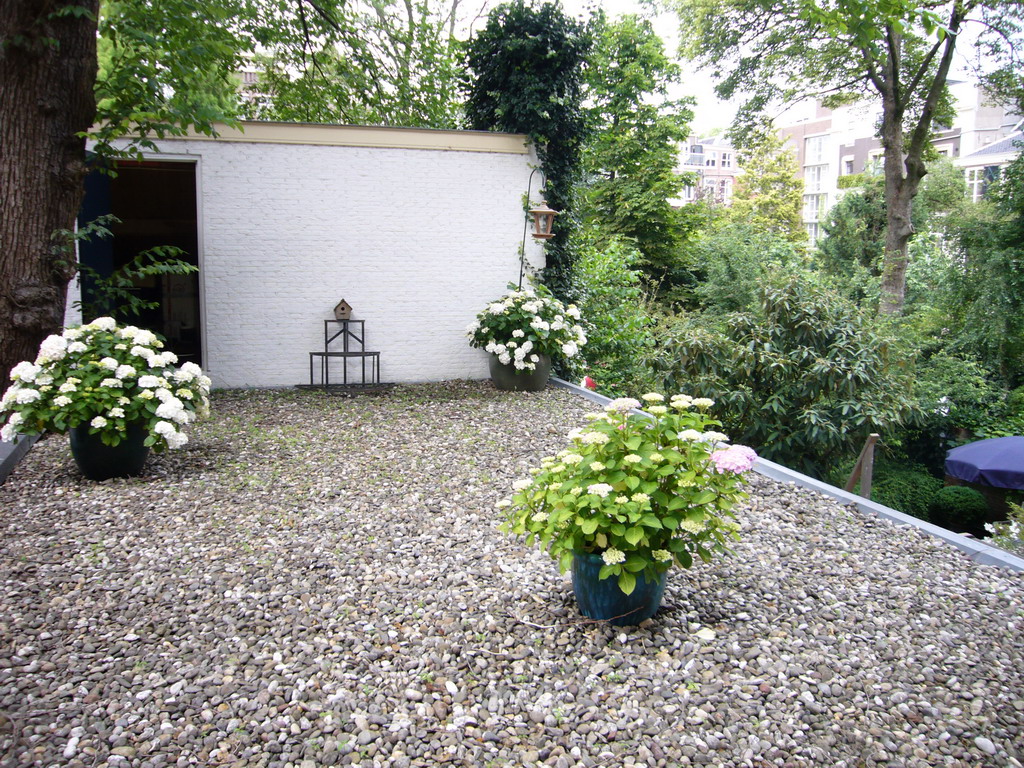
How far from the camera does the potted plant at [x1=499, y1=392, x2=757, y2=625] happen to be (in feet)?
8.45

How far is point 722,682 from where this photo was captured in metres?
2.46

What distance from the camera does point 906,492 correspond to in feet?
38.2

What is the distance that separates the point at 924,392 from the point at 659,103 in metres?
13.3

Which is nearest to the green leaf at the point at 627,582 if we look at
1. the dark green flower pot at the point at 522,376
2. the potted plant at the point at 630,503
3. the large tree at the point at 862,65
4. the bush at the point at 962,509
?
the potted plant at the point at 630,503

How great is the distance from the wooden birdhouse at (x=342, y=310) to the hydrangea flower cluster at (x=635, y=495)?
5.88 metres

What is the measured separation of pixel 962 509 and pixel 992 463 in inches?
32.1

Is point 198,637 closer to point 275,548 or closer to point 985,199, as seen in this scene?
point 275,548

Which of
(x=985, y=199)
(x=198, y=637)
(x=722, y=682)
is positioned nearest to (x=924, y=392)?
(x=985, y=199)


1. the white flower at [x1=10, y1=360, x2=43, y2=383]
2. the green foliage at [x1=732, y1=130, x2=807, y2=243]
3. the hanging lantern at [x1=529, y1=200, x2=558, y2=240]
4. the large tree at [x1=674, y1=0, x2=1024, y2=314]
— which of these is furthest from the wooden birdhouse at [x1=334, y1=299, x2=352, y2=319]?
the green foliage at [x1=732, y1=130, x2=807, y2=243]

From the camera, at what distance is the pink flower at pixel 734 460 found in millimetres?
2607

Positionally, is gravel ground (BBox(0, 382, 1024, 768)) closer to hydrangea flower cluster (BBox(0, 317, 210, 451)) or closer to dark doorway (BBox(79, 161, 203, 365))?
hydrangea flower cluster (BBox(0, 317, 210, 451))

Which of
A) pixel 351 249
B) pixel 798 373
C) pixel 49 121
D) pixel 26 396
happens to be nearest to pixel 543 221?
pixel 351 249

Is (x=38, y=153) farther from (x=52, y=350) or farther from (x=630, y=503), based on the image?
(x=630, y=503)

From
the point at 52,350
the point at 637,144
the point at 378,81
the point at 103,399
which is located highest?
the point at 637,144
